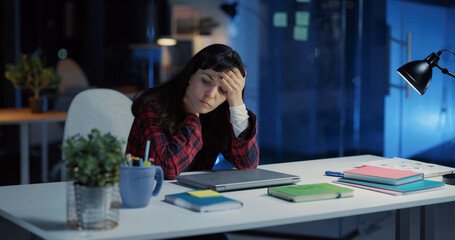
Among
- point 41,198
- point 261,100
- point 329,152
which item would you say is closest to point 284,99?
point 261,100

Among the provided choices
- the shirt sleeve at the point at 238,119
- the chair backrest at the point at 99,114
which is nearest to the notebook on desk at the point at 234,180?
the shirt sleeve at the point at 238,119

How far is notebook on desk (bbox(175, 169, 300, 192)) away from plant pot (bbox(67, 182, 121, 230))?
0.46 m

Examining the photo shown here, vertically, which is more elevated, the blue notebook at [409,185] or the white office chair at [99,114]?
the white office chair at [99,114]

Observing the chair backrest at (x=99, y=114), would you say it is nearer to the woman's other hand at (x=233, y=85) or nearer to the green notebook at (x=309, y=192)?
the woman's other hand at (x=233, y=85)

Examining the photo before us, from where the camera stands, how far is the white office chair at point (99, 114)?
7.57 ft

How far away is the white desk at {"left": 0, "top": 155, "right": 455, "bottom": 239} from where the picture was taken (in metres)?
1.22

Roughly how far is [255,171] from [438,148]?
2.35m

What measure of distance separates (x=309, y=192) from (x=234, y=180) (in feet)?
0.84

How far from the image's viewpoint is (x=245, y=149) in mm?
2096

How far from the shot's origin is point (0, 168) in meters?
5.63

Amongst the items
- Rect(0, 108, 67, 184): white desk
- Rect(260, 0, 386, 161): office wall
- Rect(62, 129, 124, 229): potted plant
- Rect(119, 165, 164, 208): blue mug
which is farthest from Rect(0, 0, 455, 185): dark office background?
Rect(62, 129, 124, 229): potted plant

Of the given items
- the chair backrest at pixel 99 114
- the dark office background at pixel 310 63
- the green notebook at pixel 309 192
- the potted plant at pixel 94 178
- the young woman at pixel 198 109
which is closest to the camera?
the potted plant at pixel 94 178

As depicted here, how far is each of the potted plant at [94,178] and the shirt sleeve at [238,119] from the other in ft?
2.93

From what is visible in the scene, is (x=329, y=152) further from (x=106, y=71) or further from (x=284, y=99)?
(x=106, y=71)
